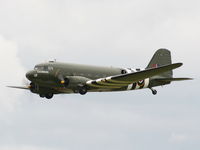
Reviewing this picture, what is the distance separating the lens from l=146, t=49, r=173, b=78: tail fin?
5181 cm

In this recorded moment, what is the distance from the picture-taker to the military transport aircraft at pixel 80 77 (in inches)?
1713

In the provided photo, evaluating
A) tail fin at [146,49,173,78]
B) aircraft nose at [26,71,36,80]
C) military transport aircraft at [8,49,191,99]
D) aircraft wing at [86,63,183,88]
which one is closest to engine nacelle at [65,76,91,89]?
military transport aircraft at [8,49,191,99]

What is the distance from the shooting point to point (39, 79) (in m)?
43.4

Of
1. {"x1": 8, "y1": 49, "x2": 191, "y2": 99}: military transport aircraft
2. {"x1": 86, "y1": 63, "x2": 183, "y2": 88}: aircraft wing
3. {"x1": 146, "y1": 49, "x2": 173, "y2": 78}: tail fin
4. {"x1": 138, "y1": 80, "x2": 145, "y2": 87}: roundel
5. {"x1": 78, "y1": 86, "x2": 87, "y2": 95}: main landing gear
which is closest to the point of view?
A: {"x1": 8, "y1": 49, "x2": 191, "y2": 99}: military transport aircraft

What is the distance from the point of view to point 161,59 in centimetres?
5188

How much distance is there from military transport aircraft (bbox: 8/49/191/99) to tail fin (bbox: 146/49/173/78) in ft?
13.6

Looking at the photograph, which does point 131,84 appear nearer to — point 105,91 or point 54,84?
point 105,91

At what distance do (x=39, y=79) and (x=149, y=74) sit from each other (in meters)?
7.95

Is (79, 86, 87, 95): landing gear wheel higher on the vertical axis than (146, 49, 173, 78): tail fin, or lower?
lower

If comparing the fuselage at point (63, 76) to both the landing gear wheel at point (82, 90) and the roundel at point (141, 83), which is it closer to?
the landing gear wheel at point (82, 90)

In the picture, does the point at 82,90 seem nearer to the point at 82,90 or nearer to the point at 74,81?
the point at 82,90

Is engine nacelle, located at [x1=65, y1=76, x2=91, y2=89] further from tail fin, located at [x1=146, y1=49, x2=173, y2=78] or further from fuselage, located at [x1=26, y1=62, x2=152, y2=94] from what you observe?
tail fin, located at [x1=146, y1=49, x2=173, y2=78]

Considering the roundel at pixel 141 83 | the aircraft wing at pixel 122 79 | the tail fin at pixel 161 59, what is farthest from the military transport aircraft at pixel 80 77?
the tail fin at pixel 161 59

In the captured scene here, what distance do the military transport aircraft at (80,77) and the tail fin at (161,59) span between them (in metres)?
4.14
